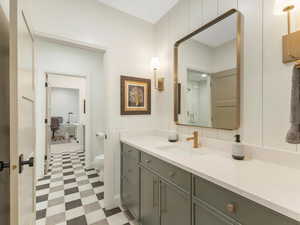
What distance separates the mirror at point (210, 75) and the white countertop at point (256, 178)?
1.27 ft

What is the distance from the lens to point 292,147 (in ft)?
3.06

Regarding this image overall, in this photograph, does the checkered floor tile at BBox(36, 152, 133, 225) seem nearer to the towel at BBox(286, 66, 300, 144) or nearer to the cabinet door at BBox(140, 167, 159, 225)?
the cabinet door at BBox(140, 167, 159, 225)

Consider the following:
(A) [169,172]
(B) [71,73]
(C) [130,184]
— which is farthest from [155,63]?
(B) [71,73]

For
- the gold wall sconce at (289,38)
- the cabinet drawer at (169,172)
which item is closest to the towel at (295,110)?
the gold wall sconce at (289,38)

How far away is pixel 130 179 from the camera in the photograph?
172 cm

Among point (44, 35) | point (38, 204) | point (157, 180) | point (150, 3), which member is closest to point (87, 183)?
point (38, 204)

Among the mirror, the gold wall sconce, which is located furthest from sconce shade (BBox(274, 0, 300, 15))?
the mirror

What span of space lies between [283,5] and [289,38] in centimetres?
22

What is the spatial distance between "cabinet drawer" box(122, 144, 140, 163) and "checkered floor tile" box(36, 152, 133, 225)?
2.34 ft

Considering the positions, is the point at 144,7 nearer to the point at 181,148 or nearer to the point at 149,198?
the point at 181,148

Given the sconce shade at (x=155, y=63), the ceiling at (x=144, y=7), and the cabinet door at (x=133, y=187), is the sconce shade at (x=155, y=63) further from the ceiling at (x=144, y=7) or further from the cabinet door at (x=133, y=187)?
the cabinet door at (x=133, y=187)

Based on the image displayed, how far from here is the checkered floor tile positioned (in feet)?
5.46

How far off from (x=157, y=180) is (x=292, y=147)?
97 centimetres

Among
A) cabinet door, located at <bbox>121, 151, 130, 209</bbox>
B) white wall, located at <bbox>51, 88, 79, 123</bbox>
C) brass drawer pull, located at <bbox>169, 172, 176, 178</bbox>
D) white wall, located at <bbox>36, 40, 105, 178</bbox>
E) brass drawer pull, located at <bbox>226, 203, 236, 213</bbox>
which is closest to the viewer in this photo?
brass drawer pull, located at <bbox>226, 203, 236, 213</bbox>
